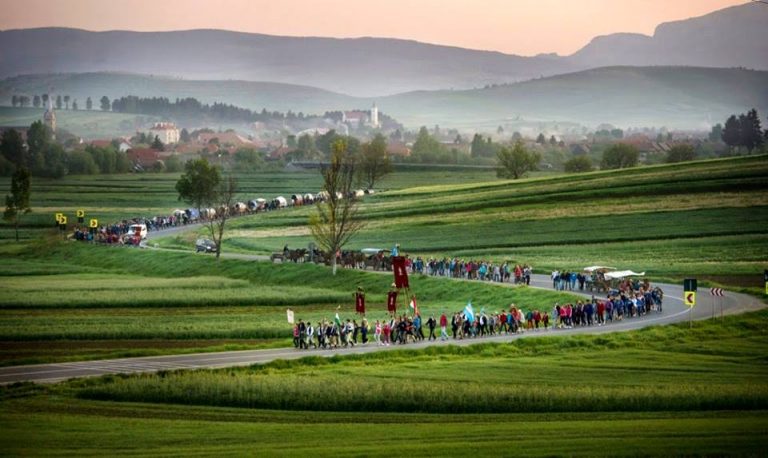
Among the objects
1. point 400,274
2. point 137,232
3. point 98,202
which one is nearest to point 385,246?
point 137,232

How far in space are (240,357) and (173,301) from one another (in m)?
26.4

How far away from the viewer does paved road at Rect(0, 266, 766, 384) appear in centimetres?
5206

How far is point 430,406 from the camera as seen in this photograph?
143 ft

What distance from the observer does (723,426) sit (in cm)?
3844

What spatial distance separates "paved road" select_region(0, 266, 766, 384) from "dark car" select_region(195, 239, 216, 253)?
183 ft

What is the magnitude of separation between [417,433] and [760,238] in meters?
68.7

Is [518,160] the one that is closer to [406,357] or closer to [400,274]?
[400,274]

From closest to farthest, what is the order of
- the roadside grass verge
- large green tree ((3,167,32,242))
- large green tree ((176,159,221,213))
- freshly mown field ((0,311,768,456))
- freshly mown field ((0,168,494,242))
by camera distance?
freshly mown field ((0,311,768,456)), the roadside grass verge, large green tree ((3,167,32,242)), large green tree ((176,159,221,213)), freshly mown field ((0,168,494,242))

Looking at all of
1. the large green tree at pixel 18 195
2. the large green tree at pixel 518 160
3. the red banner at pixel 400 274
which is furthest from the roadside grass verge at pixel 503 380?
the large green tree at pixel 518 160

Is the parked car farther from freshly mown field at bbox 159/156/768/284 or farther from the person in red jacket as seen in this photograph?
the person in red jacket

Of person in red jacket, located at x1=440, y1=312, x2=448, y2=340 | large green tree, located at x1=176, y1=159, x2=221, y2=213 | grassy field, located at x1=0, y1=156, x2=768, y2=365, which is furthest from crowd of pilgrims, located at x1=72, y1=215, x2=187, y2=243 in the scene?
person in red jacket, located at x1=440, y1=312, x2=448, y2=340

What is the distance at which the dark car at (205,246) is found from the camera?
115 meters

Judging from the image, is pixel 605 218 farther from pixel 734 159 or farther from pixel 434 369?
pixel 434 369

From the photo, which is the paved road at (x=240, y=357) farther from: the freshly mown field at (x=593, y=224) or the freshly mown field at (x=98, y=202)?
the freshly mown field at (x=98, y=202)
